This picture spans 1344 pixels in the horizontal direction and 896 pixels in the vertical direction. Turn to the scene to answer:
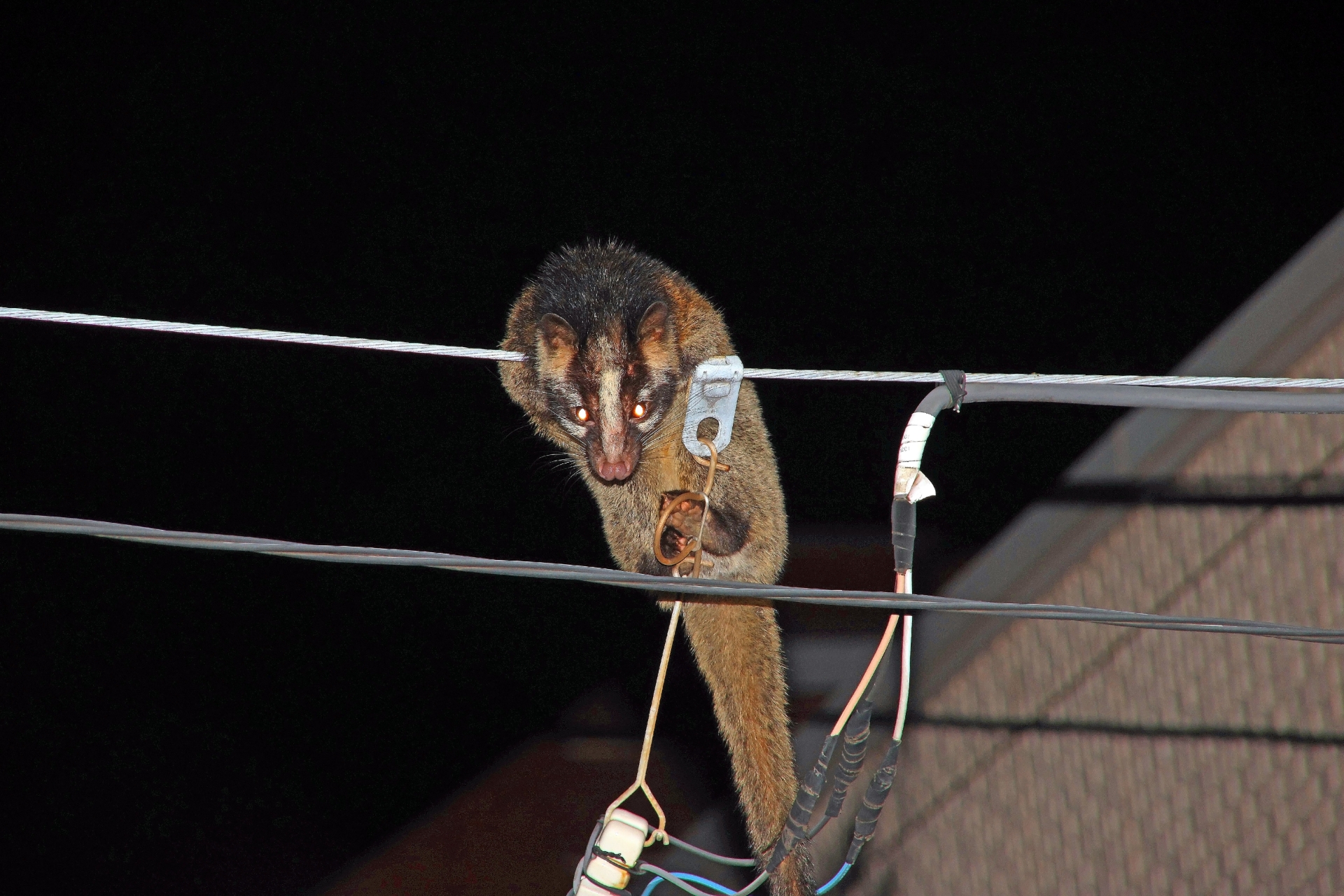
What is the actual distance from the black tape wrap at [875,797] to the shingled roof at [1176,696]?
2.90m

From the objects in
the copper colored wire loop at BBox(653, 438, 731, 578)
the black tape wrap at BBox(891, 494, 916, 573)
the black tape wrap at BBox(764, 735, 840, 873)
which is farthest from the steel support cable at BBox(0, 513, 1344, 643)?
the copper colored wire loop at BBox(653, 438, 731, 578)

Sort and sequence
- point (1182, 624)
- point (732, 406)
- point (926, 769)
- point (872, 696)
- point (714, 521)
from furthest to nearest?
point (926, 769) < point (714, 521) < point (732, 406) < point (872, 696) < point (1182, 624)

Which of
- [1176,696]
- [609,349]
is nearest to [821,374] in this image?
[609,349]

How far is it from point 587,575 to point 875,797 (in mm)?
676

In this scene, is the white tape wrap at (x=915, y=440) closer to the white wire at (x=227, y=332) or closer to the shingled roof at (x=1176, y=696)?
the white wire at (x=227, y=332)

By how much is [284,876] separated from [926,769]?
4.39 m

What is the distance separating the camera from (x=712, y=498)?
294 cm

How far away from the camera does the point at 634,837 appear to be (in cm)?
193

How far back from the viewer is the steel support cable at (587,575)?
1.48 metres

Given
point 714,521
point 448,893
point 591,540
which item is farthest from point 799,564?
point 714,521

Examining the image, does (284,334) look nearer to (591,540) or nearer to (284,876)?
(591,540)

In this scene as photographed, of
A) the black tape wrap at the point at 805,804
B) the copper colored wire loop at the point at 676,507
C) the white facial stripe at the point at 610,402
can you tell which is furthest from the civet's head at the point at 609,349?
the black tape wrap at the point at 805,804

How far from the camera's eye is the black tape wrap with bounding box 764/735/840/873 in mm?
1729

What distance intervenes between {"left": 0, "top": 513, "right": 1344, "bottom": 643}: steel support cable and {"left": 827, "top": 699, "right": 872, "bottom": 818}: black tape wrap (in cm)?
27
